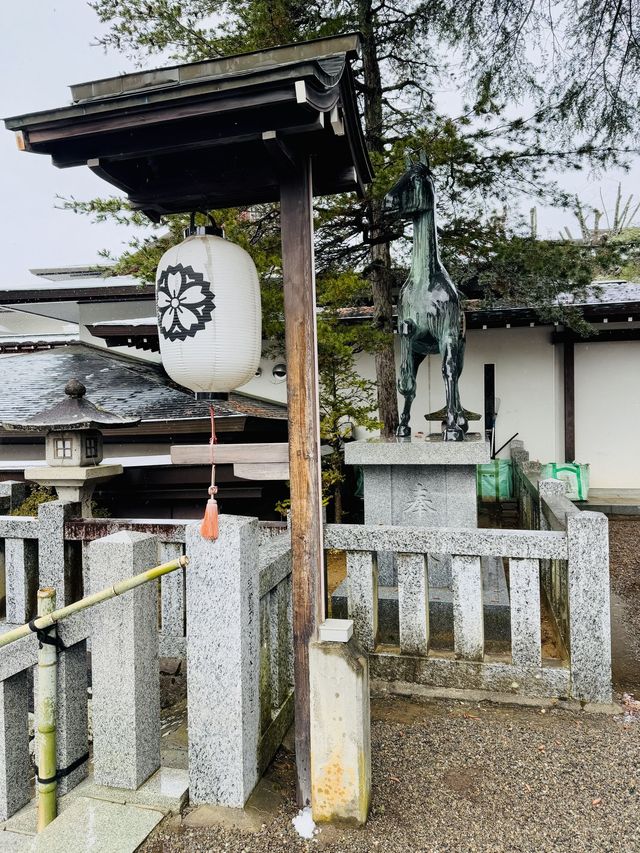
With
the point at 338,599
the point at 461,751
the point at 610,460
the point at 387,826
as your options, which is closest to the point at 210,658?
the point at 387,826

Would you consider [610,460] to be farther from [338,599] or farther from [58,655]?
[58,655]

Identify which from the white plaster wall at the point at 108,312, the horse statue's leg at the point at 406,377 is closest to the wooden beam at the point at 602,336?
the horse statue's leg at the point at 406,377

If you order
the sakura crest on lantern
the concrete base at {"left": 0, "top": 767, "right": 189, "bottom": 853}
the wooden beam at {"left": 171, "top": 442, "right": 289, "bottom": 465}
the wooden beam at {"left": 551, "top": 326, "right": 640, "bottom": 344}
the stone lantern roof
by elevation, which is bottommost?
the concrete base at {"left": 0, "top": 767, "right": 189, "bottom": 853}

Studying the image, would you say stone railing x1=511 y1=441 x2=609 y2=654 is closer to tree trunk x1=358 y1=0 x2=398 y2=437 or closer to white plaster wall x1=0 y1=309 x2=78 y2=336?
tree trunk x1=358 y1=0 x2=398 y2=437

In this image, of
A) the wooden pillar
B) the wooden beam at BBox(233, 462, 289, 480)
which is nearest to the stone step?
the wooden beam at BBox(233, 462, 289, 480)

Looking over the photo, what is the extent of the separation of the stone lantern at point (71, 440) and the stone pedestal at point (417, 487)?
258 centimetres

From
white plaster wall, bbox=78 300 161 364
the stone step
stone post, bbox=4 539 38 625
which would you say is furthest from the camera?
white plaster wall, bbox=78 300 161 364

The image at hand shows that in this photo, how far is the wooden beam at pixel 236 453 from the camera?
2609 millimetres

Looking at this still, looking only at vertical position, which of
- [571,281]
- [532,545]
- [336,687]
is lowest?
[336,687]

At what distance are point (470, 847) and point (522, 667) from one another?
1424 mm

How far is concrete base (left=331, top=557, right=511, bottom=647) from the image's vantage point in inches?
162

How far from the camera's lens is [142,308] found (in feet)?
30.9

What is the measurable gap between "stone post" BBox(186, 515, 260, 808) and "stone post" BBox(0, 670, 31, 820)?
0.82 meters

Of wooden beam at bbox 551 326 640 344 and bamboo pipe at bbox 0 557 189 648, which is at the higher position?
wooden beam at bbox 551 326 640 344
